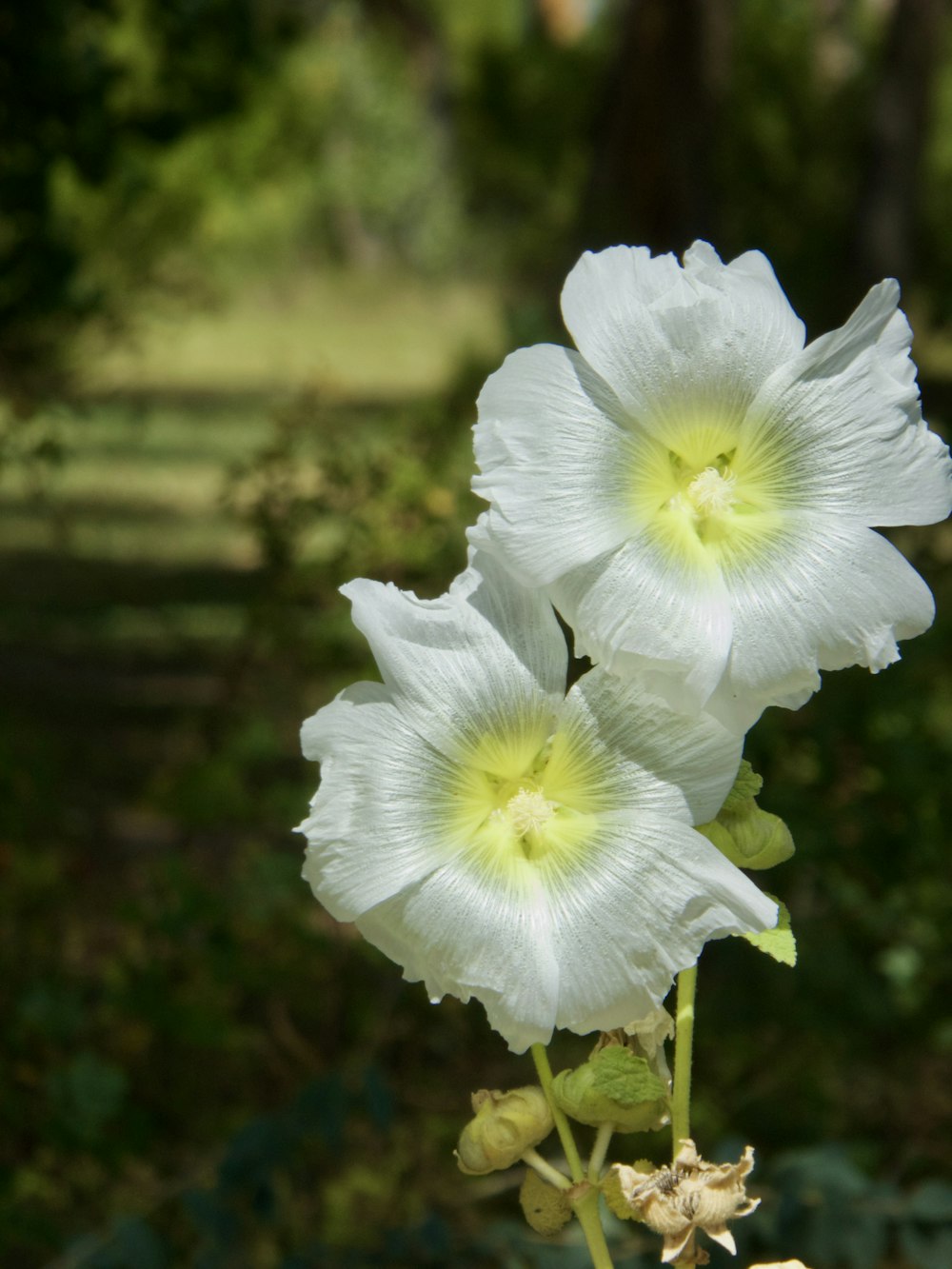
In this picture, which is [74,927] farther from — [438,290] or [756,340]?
[438,290]

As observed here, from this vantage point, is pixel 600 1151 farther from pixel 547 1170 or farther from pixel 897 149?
pixel 897 149

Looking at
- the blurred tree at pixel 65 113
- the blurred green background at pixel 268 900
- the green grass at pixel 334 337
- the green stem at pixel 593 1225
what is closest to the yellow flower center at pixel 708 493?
the green stem at pixel 593 1225

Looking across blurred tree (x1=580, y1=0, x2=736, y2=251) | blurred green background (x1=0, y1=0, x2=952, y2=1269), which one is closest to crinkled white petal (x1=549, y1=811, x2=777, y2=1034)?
blurred green background (x1=0, y1=0, x2=952, y2=1269)

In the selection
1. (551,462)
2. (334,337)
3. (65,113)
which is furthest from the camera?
(334,337)

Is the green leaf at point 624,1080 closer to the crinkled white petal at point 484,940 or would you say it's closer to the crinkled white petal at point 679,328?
the crinkled white petal at point 484,940

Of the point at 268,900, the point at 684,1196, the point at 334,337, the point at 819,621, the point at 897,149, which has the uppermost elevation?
the point at 334,337

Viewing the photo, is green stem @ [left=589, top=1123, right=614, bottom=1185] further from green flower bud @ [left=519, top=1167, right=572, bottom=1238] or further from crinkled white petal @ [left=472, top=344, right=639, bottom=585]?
crinkled white petal @ [left=472, top=344, right=639, bottom=585]

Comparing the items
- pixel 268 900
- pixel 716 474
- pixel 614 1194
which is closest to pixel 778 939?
pixel 614 1194

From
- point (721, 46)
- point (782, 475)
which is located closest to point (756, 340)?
point (782, 475)
